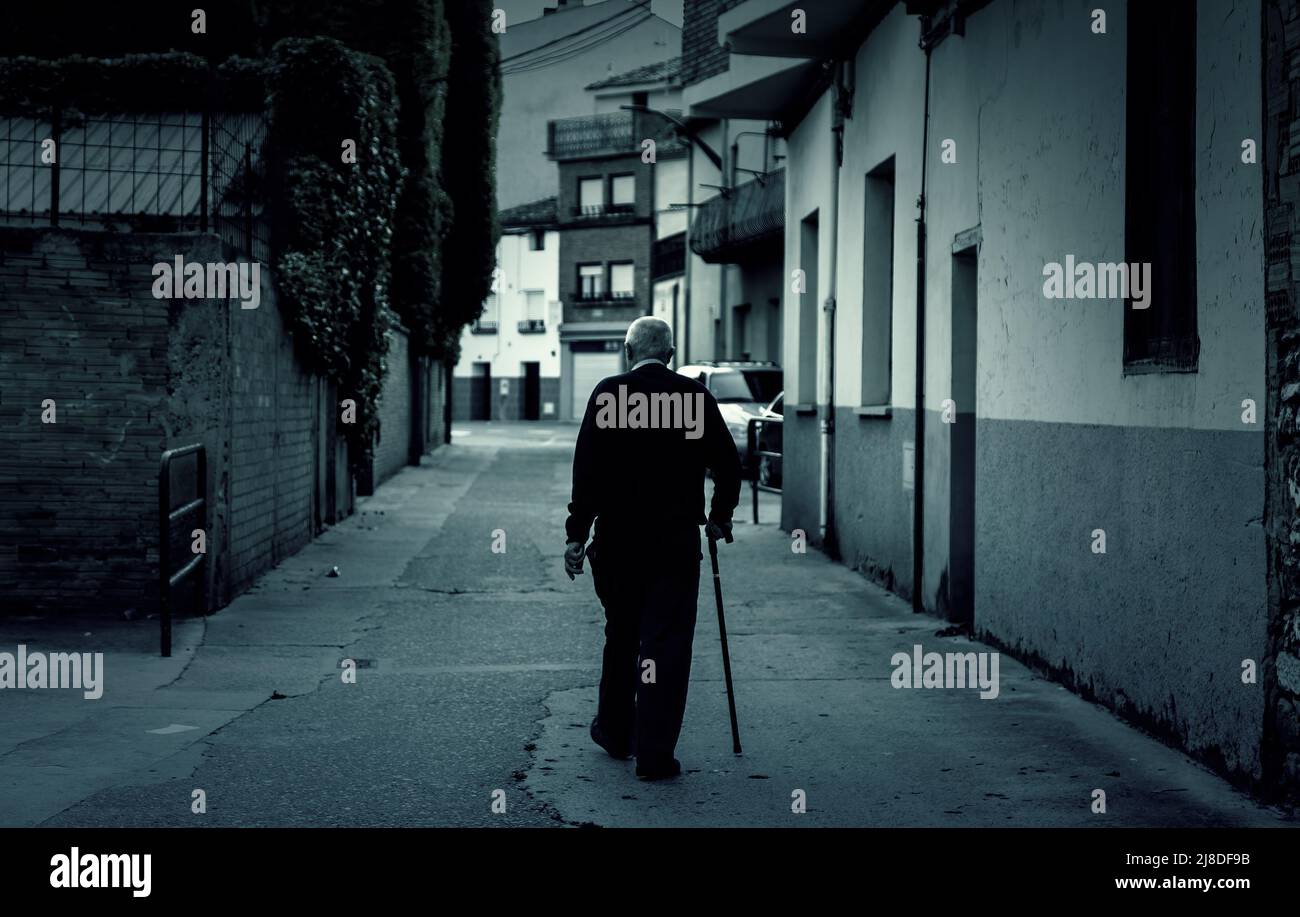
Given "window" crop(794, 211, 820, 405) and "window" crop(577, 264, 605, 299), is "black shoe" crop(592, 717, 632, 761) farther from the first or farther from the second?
"window" crop(577, 264, 605, 299)

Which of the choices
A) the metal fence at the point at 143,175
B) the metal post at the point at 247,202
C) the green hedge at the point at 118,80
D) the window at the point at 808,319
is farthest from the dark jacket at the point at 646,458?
the green hedge at the point at 118,80

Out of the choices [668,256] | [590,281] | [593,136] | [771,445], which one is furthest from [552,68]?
[771,445]

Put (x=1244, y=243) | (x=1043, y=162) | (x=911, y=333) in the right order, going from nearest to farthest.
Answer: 1. (x=1244, y=243)
2. (x=1043, y=162)
3. (x=911, y=333)

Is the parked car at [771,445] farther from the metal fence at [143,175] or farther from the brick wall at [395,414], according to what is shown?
the metal fence at [143,175]

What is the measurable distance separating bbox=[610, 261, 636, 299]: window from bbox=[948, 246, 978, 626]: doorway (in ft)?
157

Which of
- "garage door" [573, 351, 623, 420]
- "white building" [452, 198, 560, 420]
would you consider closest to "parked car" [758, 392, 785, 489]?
"garage door" [573, 351, 623, 420]

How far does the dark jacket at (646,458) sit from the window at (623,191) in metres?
51.3

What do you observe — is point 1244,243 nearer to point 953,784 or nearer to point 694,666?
point 953,784

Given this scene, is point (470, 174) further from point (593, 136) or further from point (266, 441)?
point (593, 136)

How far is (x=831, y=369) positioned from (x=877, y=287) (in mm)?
1581

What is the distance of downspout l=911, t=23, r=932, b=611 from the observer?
36.4 feet
